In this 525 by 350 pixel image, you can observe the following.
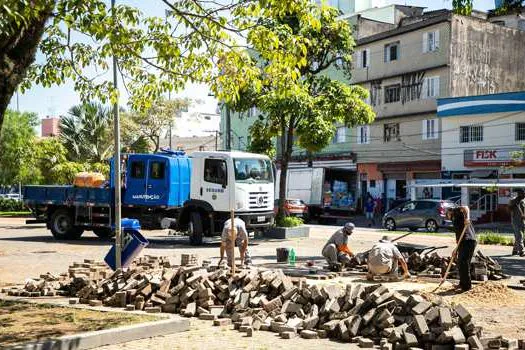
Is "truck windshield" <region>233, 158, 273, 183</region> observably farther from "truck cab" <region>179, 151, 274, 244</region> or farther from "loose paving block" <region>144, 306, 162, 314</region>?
"loose paving block" <region>144, 306, 162, 314</region>

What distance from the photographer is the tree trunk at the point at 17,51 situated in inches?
319

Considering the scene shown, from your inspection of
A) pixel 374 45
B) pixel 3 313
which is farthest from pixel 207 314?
pixel 374 45

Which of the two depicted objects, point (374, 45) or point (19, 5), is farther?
point (374, 45)

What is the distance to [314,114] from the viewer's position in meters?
26.2

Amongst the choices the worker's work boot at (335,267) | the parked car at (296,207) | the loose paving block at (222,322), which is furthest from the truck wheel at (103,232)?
the loose paving block at (222,322)

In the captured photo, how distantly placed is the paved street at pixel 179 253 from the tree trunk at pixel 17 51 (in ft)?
10.6

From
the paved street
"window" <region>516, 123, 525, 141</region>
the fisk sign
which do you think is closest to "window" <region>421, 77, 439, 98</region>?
the fisk sign

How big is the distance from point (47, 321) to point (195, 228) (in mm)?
13100

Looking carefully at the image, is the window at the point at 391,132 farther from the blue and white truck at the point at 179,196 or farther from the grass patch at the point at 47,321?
the grass patch at the point at 47,321

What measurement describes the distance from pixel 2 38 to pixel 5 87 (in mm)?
660

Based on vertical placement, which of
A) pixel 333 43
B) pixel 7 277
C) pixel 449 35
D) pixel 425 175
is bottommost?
pixel 7 277

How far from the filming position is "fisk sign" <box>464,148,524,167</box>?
39.2 metres

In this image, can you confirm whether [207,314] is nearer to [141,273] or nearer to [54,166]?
[141,273]

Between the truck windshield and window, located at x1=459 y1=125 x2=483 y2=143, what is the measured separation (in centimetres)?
2224
